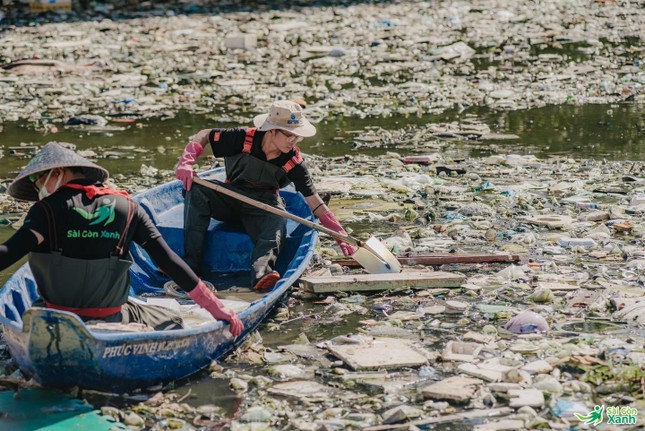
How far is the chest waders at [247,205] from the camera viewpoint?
7766 millimetres

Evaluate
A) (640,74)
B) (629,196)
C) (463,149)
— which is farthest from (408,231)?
(640,74)

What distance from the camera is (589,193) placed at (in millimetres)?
10164

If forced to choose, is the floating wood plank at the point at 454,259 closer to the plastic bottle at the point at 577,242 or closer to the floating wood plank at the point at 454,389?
the plastic bottle at the point at 577,242

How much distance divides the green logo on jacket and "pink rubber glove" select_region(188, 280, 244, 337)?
1.99 feet

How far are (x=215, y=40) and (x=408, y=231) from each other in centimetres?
1205

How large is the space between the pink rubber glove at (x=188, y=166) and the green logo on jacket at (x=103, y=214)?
2029mm

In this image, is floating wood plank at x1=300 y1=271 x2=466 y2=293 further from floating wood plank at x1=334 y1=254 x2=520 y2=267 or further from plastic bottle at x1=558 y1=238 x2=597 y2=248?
plastic bottle at x1=558 y1=238 x2=597 y2=248

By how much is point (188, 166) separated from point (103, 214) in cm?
213

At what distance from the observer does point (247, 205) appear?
26.0 ft

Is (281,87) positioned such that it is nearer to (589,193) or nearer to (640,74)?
(640,74)

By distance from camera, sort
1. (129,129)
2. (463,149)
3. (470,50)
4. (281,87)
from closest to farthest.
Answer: (463,149) < (129,129) < (281,87) < (470,50)

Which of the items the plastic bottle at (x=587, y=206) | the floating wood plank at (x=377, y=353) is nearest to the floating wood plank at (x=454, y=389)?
the floating wood plank at (x=377, y=353)

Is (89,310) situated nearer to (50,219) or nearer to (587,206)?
(50,219)

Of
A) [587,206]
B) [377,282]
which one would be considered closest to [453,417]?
[377,282]
